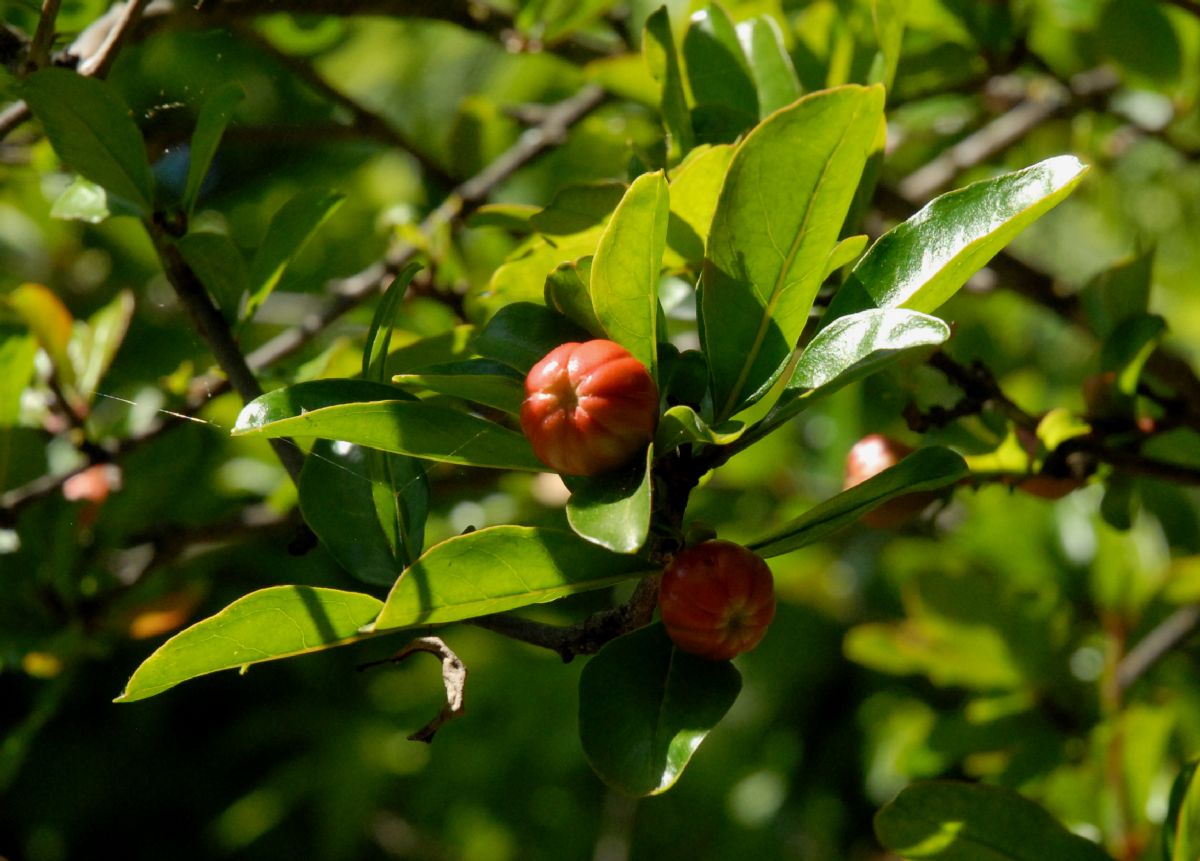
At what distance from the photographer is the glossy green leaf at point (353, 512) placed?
107 centimetres

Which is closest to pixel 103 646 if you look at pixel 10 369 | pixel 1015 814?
pixel 10 369

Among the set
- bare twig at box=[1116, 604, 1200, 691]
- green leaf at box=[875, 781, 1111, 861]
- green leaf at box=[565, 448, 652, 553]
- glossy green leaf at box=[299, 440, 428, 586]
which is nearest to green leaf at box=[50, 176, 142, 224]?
glossy green leaf at box=[299, 440, 428, 586]

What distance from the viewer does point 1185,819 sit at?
1.17 metres

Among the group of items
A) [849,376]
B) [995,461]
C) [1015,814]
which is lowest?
[1015,814]

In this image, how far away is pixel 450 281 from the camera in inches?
71.5

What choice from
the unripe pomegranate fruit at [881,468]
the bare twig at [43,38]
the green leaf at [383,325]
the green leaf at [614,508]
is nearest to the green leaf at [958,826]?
the unripe pomegranate fruit at [881,468]

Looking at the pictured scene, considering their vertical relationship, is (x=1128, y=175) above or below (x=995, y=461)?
below

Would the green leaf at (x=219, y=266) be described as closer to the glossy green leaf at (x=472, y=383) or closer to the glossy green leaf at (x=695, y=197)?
the glossy green leaf at (x=472, y=383)

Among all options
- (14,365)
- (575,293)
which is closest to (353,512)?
(575,293)

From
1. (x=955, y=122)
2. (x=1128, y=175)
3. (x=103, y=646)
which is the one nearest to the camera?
(x=103, y=646)

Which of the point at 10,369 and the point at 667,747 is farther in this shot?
the point at 10,369

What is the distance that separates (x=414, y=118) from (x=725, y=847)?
1.80 metres

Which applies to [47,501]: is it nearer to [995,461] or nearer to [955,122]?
[995,461]

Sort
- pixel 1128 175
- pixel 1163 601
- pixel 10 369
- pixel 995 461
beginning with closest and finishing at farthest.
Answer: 1. pixel 995 461
2. pixel 10 369
3. pixel 1163 601
4. pixel 1128 175
